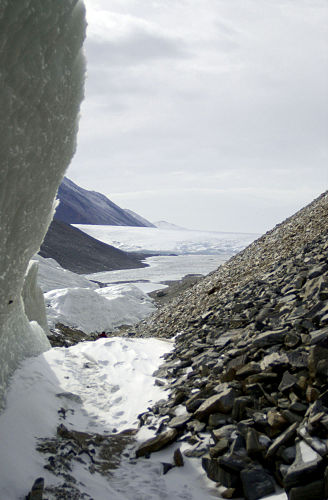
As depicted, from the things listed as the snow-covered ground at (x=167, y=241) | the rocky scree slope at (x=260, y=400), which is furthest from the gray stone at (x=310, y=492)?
the snow-covered ground at (x=167, y=241)

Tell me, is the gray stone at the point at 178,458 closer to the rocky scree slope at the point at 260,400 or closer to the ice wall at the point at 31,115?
the rocky scree slope at the point at 260,400

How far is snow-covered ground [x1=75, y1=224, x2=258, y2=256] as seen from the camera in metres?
104

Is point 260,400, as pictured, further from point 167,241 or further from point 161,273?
point 167,241

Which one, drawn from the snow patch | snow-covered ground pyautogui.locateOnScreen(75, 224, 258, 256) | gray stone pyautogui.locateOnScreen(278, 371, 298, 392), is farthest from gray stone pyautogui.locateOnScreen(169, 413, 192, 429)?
snow-covered ground pyautogui.locateOnScreen(75, 224, 258, 256)

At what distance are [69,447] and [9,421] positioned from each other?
668mm

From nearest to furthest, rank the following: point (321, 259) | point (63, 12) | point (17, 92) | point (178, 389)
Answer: point (17, 92), point (63, 12), point (178, 389), point (321, 259)

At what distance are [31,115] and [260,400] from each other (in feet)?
11.4

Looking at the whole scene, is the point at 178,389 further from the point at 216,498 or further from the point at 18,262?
the point at 18,262

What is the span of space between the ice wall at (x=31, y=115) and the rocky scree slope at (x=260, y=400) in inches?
84.0

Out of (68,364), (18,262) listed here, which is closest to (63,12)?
(18,262)

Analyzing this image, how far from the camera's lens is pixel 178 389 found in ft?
16.0

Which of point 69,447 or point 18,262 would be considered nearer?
point 69,447

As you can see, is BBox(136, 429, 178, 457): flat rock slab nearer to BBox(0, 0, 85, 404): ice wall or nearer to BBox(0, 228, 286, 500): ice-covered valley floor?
BBox(0, 228, 286, 500): ice-covered valley floor

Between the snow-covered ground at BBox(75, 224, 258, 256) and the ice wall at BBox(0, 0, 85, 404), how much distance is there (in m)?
94.4
